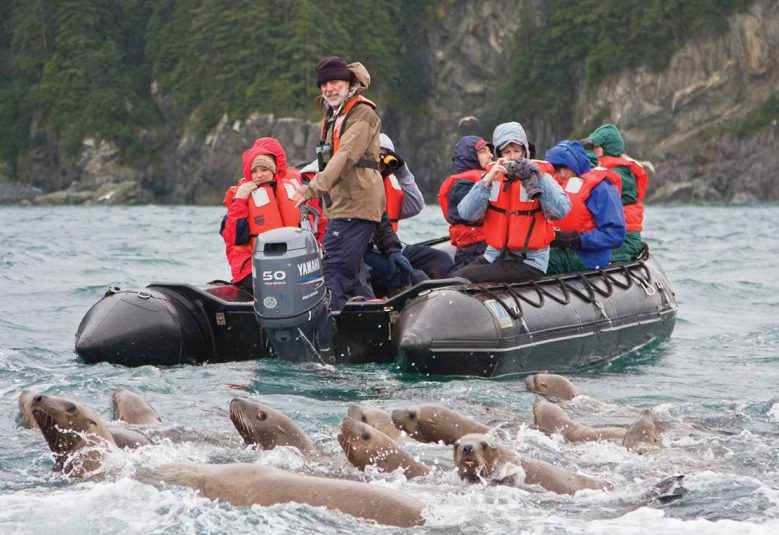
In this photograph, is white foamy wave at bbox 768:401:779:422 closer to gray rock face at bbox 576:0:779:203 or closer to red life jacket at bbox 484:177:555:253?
red life jacket at bbox 484:177:555:253

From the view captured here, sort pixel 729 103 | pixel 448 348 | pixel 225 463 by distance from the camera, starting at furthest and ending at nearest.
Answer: pixel 729 103 → pixel 448 348 → pixel 225 463

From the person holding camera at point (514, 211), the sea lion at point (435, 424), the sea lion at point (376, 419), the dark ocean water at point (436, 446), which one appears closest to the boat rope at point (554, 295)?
the person holding camera at point (514, 211)

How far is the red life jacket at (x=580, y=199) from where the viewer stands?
1148 centimetres

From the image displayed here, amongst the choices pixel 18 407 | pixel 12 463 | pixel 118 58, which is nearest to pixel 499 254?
pixel 18 407

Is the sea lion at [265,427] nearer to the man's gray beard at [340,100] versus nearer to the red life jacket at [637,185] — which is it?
the man's gray beard at [340,100]

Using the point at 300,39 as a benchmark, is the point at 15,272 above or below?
below

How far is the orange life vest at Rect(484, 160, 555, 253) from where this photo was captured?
1065 centimetres

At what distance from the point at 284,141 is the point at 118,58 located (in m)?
17.1

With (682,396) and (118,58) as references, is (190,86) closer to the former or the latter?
(118,58)

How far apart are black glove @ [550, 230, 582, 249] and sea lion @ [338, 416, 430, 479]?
5249mm

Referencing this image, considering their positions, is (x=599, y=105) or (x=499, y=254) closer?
(x=499, y=254)

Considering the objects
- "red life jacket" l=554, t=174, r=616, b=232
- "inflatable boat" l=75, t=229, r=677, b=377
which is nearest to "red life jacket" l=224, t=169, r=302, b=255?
"inflatable boat" l=75, t=229, r=677, b=377

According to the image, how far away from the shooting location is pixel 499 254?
35.9ft

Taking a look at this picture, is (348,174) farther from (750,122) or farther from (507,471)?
(750,122)
